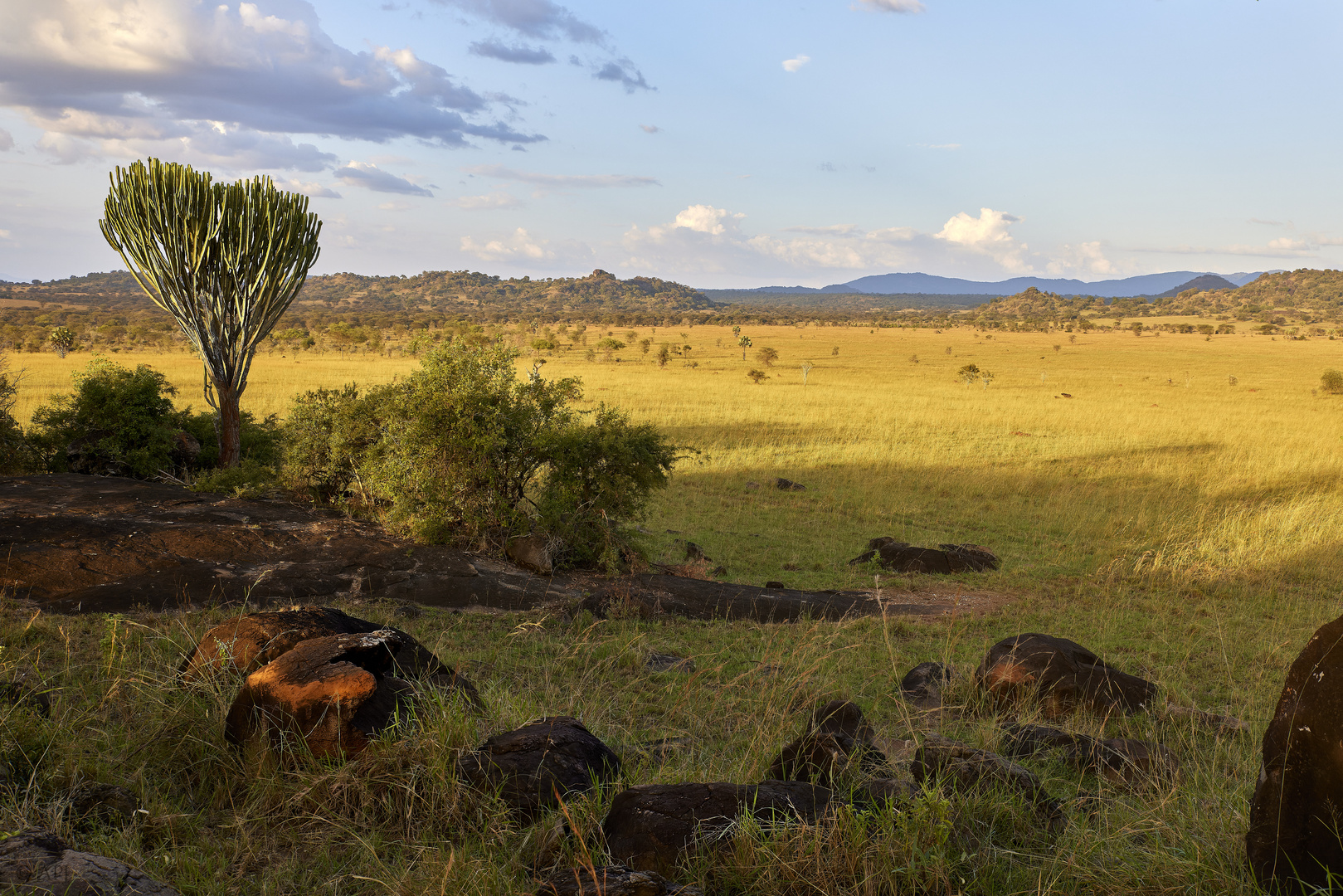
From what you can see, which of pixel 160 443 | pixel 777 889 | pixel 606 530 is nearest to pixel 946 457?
pixel 606 530

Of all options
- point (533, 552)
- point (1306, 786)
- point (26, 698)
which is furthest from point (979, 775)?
point (533, 552)

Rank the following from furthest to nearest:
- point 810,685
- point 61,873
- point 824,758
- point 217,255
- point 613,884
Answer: point 217,255
point 810,685
point 824,758
point 613,884
point 61,873

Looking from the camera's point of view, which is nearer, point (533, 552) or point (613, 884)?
point (613, 884)

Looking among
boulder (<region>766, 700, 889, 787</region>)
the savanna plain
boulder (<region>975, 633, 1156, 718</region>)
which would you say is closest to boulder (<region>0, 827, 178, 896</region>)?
the savanna plain

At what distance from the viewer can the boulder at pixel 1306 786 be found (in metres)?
2.79

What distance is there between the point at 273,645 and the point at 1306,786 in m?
4.95

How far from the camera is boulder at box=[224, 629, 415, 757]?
12.9 feet

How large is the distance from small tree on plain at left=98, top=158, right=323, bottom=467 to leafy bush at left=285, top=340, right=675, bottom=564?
5.57 ft

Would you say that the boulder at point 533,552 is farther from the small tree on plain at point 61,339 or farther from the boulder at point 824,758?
the small tree on plain at point 61,339

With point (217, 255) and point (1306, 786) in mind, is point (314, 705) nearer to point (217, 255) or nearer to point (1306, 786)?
point (1306, 786)

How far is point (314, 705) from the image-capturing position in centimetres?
401

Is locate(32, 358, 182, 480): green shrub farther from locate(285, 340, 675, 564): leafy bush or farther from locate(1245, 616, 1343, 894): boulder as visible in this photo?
locate(1245, 616, 1343, 894): boulder

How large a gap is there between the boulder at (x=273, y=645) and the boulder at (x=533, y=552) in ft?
17.5

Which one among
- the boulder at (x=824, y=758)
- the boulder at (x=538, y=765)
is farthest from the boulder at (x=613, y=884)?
the boulder at (x=824, y=758)
